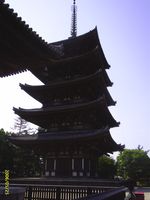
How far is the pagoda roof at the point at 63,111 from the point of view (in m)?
25.1

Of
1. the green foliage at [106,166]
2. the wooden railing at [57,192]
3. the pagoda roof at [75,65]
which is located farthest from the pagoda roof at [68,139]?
the green foliage at [106,166]

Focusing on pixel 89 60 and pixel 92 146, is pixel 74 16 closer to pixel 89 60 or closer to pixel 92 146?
pixel 89 60

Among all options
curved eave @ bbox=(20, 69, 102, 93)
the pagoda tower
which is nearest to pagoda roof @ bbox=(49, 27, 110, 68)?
the pagoda tower

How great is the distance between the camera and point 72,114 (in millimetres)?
26266

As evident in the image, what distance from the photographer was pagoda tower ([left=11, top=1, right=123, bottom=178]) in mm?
24812

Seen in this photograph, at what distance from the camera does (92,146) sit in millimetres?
25219

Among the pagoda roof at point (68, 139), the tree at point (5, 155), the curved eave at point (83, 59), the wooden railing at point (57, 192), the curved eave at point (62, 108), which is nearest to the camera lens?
the wooden railing at point (57, 192)

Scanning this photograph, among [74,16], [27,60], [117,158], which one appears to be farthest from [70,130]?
[117,158]

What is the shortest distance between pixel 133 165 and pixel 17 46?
54731 millimetres

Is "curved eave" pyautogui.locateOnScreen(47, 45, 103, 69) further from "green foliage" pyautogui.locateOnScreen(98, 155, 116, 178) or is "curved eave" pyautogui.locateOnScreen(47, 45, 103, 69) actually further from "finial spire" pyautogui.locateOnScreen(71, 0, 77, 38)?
"green foliage" pyautogui.locateOnScreen(98, 155, 116, 178)

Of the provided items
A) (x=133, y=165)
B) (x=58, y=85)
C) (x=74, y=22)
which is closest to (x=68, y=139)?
(x=58, y=85)

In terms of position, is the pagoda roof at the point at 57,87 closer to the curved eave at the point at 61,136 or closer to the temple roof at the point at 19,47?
the curved eave at the point at 61,136

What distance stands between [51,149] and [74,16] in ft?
87.2

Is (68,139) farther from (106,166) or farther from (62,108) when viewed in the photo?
(106,166)
